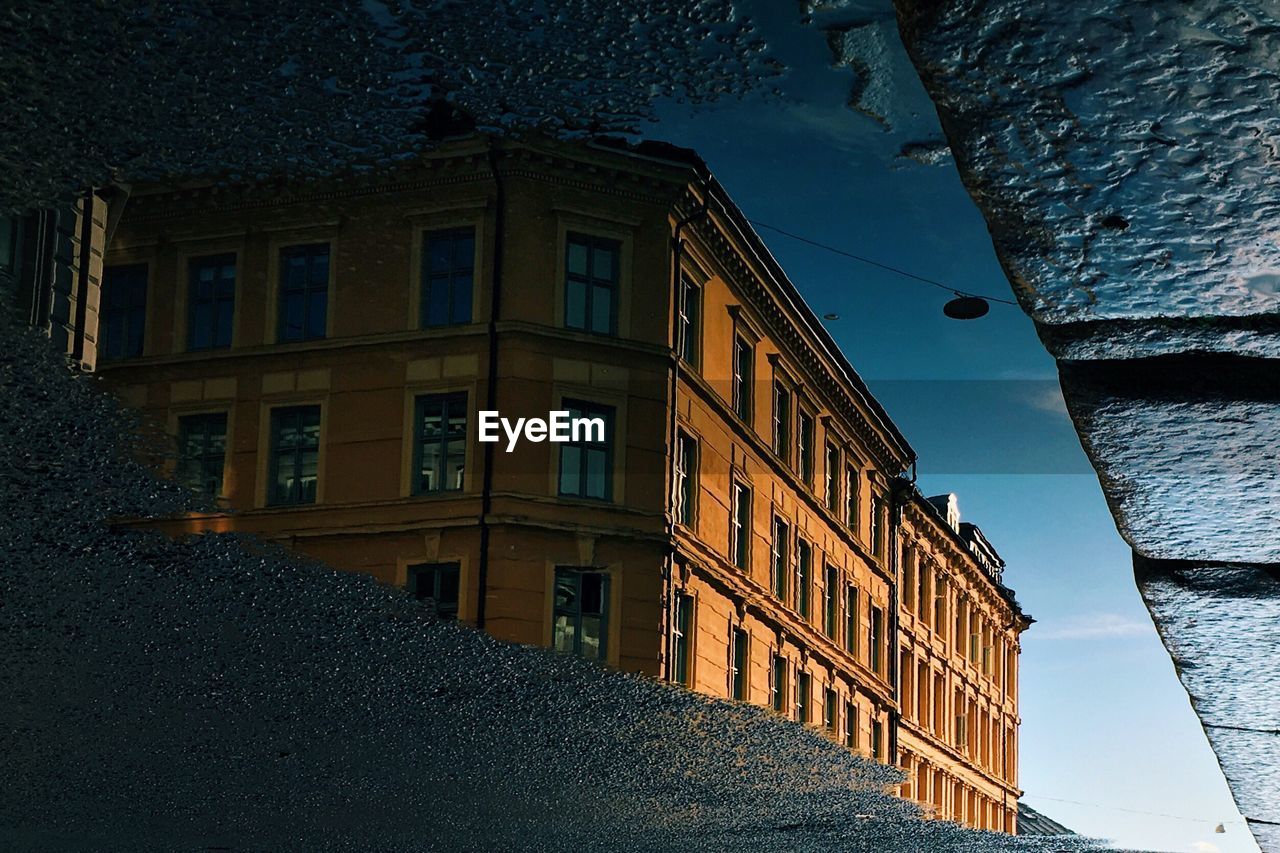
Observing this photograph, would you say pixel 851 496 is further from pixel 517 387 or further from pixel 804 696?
pixel 517 387

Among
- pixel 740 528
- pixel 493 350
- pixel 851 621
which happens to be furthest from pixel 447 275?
pixel 851 621

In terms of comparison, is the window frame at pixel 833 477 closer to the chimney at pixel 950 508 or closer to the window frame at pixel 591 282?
the chimney at pixel 950 508

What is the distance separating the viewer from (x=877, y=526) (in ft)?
19.7

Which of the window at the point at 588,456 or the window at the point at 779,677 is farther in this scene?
the window at the point at 779,677

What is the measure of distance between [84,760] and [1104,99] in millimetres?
7181

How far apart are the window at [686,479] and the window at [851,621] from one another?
4.06ft

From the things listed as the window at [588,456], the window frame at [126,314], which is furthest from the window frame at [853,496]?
the window frame at [126,314]

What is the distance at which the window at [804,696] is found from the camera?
19.8 ft

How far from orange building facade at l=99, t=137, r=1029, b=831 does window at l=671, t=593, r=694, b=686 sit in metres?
0.03

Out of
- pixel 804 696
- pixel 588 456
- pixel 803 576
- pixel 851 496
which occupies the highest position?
pixel 851 496

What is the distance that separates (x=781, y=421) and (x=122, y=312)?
7.30 feet

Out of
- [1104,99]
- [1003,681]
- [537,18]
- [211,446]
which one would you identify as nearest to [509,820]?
[1003,681]

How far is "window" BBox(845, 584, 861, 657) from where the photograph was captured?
19.7 feet

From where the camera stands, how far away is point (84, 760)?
7926 millimetres
